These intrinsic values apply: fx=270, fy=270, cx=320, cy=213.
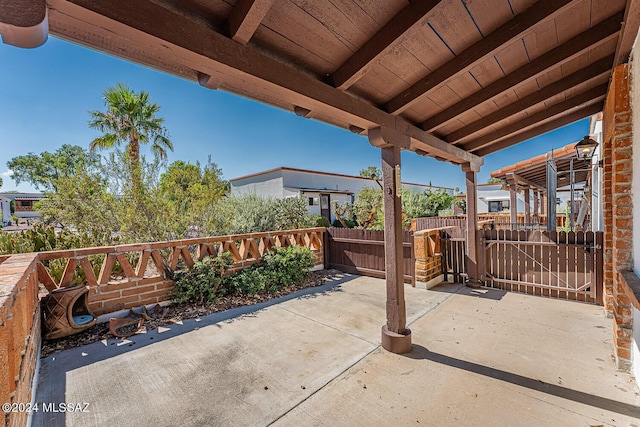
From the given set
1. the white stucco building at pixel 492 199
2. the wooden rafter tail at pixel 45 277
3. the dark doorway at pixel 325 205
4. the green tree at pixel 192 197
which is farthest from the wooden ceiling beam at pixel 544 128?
the white stucco building at pixel 492 199

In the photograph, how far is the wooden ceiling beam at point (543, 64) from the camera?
7.68 feet

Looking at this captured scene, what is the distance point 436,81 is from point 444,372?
9.17ft

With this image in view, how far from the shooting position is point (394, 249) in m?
3.10

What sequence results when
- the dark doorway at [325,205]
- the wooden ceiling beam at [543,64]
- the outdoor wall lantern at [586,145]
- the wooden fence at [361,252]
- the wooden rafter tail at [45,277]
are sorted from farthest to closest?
the dark doorway at [325,205]
the wooden fence at [361,252]
the outdoor wall lantern at [586,145]
the wooden rafter tail at [45,277]
the wooden ceiling beam at [543,64]

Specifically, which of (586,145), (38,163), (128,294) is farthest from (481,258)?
(38,163)

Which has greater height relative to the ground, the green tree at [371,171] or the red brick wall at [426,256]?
the green tree at [371,171]

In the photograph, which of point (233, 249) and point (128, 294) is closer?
point (128, 294)

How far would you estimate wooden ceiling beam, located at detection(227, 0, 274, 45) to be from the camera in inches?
55.9

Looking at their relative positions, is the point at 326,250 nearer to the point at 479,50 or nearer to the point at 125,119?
the point at 479,50

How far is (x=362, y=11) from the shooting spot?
178cm

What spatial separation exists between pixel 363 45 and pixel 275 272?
168 inches

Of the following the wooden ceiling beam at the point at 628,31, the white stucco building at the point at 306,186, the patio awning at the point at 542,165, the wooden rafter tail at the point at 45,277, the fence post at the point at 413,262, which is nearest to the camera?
the wooden ceiling beam at the point at 628,31

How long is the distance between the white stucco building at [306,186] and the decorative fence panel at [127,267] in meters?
10.6

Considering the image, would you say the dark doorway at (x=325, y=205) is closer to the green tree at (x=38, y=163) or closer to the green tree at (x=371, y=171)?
the green tree at (x=371, y=171)
